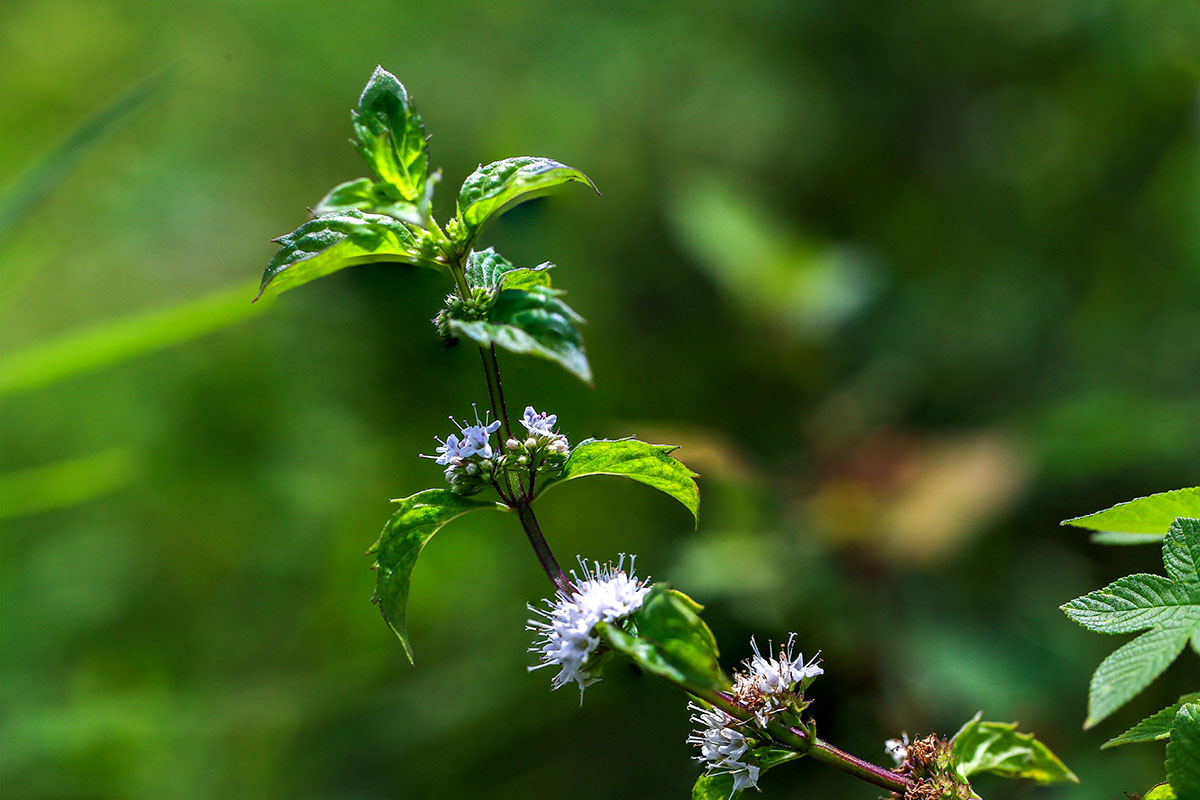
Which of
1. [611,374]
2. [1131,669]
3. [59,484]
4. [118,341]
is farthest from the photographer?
[611,374]

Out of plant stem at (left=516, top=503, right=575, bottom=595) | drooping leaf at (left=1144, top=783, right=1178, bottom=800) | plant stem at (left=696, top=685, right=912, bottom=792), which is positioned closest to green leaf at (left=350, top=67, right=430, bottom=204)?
plant stem at (left=516, top=503, right=575, bottom=595)

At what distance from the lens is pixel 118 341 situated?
4.73ft

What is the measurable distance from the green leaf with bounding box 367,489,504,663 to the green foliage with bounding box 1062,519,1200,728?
1.22ft

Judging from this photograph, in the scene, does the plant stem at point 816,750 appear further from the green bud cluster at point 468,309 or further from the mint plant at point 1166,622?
the green bud cluster at point 468,309

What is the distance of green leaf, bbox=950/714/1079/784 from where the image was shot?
64cm

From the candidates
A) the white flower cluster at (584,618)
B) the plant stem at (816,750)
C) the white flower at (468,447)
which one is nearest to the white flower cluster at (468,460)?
the white flower at (468,447)

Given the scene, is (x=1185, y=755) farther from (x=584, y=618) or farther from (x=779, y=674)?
(x=584, y=618)

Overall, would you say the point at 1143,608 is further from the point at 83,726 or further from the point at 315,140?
the point at 315,140

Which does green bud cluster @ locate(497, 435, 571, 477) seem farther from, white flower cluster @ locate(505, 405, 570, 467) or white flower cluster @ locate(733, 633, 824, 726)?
white flower cluster @ locate(733, 633, 824, 726)

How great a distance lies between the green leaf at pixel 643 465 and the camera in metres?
0.61

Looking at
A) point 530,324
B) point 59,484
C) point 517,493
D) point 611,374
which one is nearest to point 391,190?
point 530,324

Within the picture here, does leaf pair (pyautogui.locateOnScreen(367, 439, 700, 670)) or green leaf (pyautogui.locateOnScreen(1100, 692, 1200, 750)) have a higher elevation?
leaf pair (pyautogui.locateOnScreen(367, 439, 700, 670))

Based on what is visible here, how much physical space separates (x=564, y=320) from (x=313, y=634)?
1.64 m

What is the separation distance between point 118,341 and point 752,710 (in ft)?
4.02
